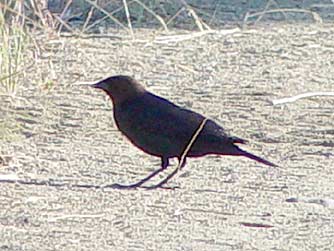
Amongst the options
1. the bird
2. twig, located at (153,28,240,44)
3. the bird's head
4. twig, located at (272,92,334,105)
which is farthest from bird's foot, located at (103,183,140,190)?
twig, located at (153,28,240,44)

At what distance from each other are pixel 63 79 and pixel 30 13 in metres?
0.77

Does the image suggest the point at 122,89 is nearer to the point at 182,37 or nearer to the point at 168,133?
the point at 168,133

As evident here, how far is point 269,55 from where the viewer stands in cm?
1046

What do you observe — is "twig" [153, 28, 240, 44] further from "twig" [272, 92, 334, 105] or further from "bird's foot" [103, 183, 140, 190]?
"bird's foot" [103, 183, 140, 190]

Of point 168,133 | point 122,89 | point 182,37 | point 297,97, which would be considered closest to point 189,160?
point 122,89

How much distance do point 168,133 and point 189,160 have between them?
763 mm

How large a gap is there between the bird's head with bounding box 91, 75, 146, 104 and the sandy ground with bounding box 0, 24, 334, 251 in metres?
0.38

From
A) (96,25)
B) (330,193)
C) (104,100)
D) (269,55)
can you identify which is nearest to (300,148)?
(330,193)

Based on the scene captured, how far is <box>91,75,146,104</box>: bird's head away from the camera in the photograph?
707 centimetres

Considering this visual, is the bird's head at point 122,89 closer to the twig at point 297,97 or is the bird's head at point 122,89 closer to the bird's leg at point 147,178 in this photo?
the bird's leg at point 147,178

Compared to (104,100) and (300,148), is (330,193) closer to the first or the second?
(300,148)

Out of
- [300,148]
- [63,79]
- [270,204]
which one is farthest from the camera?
[63,79]

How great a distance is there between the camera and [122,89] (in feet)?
23.4

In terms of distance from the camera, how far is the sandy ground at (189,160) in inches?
235
